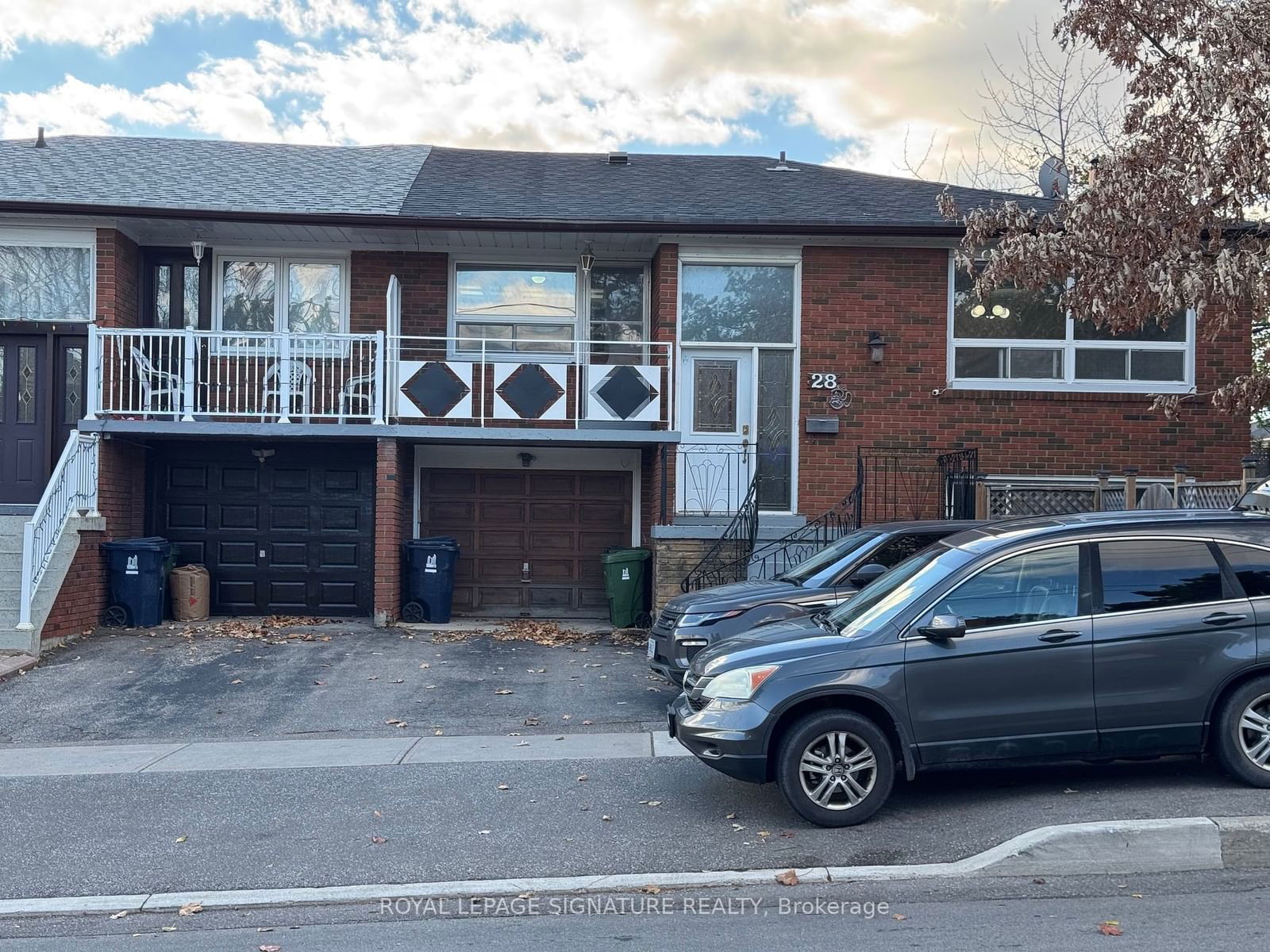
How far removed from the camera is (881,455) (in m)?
13.6

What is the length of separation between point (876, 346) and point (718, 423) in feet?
7.13

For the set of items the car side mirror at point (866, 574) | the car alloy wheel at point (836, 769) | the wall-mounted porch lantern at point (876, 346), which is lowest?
the car alloy wheel at point (836, 769)

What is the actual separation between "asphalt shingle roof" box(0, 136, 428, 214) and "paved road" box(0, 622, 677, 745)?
534cm

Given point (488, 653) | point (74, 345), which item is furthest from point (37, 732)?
point (74, 345)

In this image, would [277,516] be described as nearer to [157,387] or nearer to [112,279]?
[157,387]

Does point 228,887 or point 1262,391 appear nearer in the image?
point 228,887

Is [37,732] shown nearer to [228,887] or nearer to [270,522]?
[228,887]

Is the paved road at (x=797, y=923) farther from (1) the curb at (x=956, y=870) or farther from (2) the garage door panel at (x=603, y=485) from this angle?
(2) the garage door panel at (x=603, y=485)

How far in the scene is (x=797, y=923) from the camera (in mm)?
4738

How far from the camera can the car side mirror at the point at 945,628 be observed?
5.75 m

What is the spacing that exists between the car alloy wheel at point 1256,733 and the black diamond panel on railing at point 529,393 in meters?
8.93

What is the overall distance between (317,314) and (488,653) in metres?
5.57

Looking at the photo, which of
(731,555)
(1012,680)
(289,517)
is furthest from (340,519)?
(1012,680)
